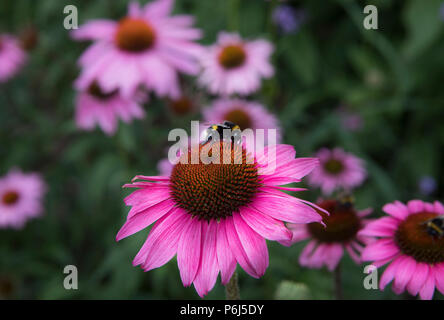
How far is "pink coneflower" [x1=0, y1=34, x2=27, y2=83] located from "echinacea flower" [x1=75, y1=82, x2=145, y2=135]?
0.95 meters

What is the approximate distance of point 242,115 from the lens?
2129 mm

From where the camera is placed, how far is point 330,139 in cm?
282

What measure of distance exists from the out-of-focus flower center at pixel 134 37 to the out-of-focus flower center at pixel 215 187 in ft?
4.17

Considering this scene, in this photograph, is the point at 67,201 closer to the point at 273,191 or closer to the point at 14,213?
the point at 14,213

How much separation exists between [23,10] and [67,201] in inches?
64.7

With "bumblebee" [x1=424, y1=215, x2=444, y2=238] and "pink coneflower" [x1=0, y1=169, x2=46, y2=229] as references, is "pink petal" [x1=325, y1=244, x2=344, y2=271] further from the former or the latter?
"pink coneflower" [x1=0, y1=169, x2=46, y2=229]

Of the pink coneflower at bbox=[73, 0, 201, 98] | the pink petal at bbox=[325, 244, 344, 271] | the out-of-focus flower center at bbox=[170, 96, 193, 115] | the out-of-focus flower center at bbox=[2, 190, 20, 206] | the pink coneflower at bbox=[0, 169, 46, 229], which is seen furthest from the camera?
the out-of-focus flower center at bbox=[2, 190, 20, 206]

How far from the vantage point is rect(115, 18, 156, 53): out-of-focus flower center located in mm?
1985

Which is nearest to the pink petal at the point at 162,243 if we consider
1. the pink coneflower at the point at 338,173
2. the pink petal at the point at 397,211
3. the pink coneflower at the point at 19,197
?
the pink petal at the point at 397,211

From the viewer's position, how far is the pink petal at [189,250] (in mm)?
811

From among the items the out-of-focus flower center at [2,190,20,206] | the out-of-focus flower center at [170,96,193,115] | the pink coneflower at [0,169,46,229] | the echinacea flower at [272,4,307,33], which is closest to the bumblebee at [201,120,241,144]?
the out-of-focus flower center at [170,96,193,115]

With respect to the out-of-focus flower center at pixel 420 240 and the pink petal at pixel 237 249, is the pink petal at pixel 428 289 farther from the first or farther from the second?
the pink petal at pixel 237 249

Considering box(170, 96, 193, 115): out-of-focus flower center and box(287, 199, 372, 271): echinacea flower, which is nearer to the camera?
box(287, 199, 372, 271): echinacea flower

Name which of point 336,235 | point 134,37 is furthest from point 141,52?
point 336,235
